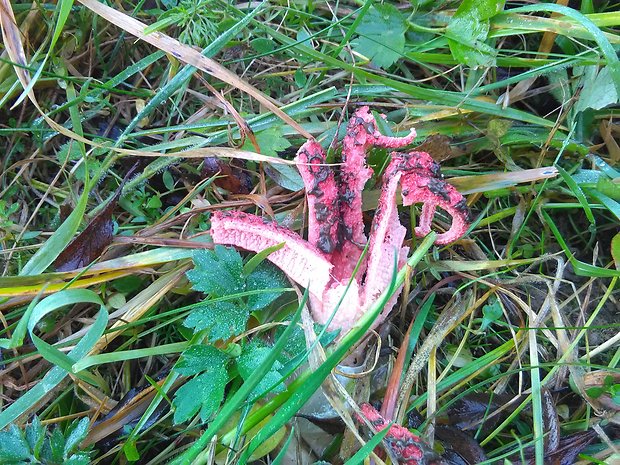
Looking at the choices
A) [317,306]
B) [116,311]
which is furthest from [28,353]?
[317,306]

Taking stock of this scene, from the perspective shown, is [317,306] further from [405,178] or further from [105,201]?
[105,201]

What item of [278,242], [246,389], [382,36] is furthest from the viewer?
[382,36]

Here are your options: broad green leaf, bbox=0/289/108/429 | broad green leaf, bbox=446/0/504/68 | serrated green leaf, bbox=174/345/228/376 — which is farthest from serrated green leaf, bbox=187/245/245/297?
broad green leaf, bbox=446/0/504/68

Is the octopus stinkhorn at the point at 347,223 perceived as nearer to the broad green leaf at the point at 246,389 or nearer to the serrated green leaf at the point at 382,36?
the broad green leaf at the point at 246,389

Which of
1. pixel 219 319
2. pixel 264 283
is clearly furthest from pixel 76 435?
pixel 264 283

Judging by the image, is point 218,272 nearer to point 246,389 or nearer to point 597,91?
point 246,389

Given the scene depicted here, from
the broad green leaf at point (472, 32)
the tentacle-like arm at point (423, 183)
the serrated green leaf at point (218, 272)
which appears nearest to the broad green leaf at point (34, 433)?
the serrated green leaf at point (218, 272)

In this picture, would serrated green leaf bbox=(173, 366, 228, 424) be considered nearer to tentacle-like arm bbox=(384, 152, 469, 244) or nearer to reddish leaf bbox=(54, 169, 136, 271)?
reddish leaf bbox=(54, 169, 136, 271)

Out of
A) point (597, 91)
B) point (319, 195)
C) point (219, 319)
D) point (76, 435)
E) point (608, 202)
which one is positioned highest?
point (597, 91)
